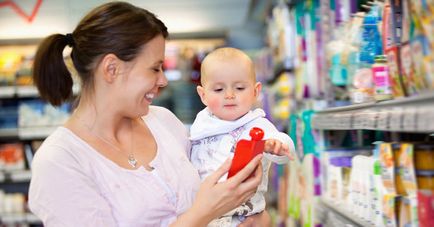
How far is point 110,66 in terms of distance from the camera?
190cm

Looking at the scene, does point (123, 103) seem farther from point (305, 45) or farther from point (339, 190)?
point (305, 45)

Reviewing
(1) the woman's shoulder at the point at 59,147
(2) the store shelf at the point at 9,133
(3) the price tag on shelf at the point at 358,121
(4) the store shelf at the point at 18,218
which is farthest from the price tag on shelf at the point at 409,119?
(2) the store shelf at the point at 9,133

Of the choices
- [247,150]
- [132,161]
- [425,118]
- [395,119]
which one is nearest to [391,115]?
[395,119]

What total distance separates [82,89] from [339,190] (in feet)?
4.22

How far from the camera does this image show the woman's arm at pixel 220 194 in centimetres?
169

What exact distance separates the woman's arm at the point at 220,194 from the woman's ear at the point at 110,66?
A: 1.43 ft

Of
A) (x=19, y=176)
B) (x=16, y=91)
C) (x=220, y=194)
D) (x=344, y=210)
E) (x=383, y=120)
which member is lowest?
(x=19, y=176)

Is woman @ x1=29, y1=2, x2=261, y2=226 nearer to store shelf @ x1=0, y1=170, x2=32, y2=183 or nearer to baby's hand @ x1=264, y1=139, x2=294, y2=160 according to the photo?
baby's hand @ x1=264, y1=139, x2=294, y2=160

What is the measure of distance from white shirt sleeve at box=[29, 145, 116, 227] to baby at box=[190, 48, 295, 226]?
430mm

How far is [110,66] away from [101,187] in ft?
1.17

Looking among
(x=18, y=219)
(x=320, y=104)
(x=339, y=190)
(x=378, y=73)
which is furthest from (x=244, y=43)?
(x=378, y=73)

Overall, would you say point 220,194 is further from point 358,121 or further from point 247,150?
point 358,121

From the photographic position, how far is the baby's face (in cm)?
200

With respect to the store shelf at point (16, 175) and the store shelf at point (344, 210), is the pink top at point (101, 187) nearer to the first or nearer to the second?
the store shelf at point (344, 210)
